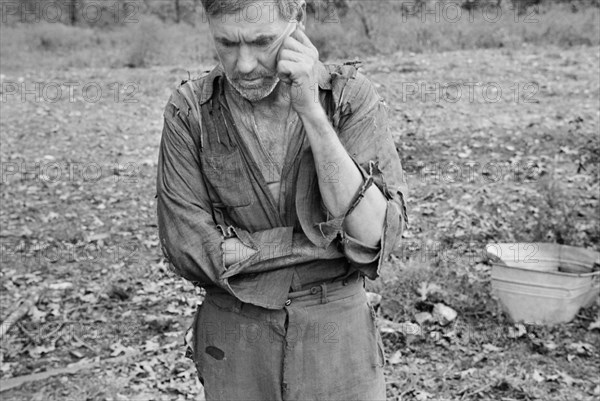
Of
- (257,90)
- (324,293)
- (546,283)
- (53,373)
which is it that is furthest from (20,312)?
(257,90)

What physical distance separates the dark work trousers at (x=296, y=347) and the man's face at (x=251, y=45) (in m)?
0.57

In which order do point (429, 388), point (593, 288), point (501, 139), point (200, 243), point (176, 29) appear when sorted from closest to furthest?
point (200, 243) < point (429, 388) < point (593, 288) < point (501, 139) < point (176, 29)

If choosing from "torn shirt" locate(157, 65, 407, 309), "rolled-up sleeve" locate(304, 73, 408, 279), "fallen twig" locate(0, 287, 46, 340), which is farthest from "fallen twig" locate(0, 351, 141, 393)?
"rolled-up sleeve" locate(304, 73, 408, 279)

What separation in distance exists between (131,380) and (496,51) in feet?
38.1

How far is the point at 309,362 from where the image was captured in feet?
6.93

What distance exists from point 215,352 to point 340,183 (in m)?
0.66

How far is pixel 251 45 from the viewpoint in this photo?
75.7 inches

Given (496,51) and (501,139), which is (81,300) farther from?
(496,51)

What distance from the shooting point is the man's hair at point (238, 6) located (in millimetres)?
1873

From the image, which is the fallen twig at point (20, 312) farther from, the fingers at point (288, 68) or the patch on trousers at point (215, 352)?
the fingers at point (288, 68)

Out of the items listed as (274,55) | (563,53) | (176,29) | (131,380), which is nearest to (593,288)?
(131,380)

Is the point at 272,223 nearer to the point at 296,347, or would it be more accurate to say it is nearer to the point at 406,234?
the point at 296,347

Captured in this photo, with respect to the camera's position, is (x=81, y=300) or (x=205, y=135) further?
(x=81, y=300)

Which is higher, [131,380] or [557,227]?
[557,227]
